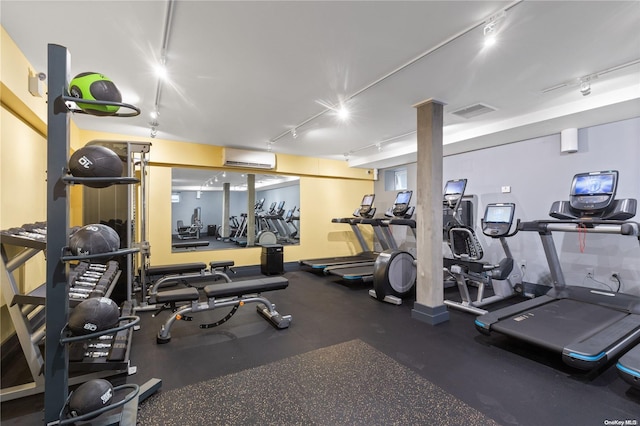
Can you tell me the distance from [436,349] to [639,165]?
12.2 ft

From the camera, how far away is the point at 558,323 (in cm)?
285

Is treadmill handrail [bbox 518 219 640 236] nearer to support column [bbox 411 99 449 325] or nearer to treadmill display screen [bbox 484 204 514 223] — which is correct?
treadmill display screen [bbox 484 204 514 223]

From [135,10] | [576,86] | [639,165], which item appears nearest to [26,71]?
[135,10]

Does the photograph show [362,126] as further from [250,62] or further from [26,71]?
[26,71]

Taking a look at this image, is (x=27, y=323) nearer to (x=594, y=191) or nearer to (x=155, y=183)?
(x=155, y=183)

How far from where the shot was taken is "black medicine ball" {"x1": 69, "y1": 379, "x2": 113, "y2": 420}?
1.42m

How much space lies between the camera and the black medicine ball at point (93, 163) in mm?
1369

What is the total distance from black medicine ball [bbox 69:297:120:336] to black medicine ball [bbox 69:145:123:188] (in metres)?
0.60

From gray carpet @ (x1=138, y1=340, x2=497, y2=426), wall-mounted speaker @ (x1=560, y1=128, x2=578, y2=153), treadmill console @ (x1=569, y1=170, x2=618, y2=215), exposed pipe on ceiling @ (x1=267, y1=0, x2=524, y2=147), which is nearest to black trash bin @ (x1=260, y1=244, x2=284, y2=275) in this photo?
exposed pipe on ceiling @ (x1=267, y1=0, x2=524, y2=147)

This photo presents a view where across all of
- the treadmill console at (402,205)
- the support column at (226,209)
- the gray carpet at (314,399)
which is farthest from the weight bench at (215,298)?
the support column at (226,209)

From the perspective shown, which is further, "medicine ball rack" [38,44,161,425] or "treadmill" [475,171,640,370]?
"treadmill" [475,171,640,370]

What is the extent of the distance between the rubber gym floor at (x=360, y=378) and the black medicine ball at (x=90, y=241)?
4.06 ft

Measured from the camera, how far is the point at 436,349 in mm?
2797

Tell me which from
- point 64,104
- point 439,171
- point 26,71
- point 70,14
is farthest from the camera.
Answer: point 439,171
